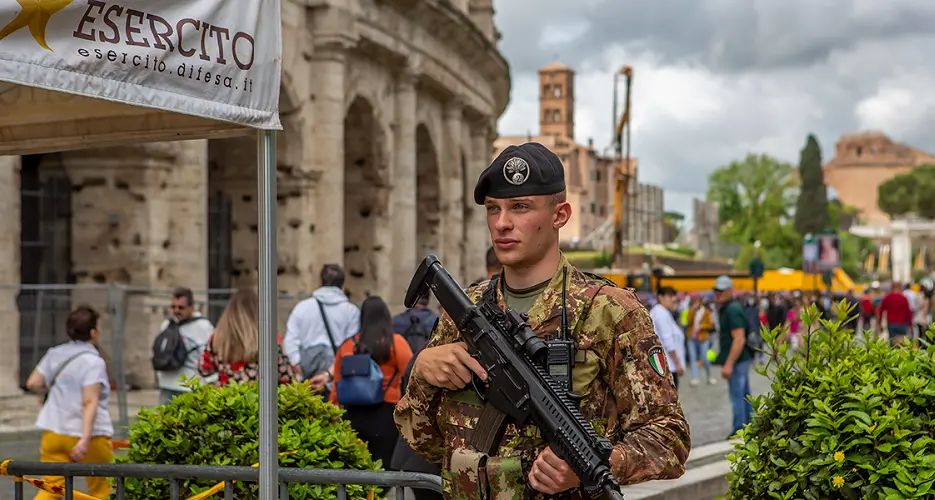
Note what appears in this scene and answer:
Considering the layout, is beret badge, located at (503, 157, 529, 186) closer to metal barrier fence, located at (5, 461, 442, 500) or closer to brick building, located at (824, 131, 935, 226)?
metal barrier fence, located at (5, 461, 442, 500)

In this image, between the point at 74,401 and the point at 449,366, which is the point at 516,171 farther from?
the point at 74,401

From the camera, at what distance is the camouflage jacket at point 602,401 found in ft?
10.9

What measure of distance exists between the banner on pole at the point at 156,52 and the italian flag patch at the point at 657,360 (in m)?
1.95

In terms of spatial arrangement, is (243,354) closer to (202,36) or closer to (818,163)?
(202,36)

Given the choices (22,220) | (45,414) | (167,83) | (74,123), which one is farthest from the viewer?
(22,220)

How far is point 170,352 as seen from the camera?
950cm

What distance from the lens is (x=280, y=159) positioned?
22781 millimetres

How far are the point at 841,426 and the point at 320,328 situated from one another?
5.74m

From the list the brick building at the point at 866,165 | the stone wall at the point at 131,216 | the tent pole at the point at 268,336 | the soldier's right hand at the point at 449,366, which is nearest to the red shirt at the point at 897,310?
the stone wall at the point at 131,216

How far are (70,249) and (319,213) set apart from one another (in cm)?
558

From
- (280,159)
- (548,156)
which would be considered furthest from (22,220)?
(548,156)

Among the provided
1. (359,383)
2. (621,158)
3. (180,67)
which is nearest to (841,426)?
(180,67)

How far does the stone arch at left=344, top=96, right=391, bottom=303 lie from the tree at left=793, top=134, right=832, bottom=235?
362 ft

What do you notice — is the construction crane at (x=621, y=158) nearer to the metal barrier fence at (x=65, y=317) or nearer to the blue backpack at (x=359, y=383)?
the metal barrier fence at (x=65, y=317)
